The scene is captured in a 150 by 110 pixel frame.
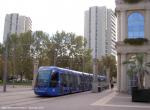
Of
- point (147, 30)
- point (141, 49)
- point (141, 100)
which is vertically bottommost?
point (141, 100)

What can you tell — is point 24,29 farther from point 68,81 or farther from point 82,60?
point 68,81

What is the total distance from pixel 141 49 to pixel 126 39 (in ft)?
8.34

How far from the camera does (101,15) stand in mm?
112375

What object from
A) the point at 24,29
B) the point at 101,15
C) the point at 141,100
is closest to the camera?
the point at 141,100

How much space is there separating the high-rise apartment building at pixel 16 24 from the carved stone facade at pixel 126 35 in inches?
1098

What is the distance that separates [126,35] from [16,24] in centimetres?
3543

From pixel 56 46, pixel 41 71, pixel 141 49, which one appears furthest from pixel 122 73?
pixel 56 46

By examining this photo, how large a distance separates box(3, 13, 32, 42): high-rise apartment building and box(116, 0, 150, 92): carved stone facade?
27.9 meters

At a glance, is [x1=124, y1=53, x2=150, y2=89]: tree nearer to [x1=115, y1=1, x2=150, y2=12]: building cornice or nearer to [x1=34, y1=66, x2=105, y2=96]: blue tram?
[x1=34, y1=66, x2=105, y2=96]: blue tram

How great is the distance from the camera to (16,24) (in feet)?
244

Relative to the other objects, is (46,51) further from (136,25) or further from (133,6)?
(133,6)

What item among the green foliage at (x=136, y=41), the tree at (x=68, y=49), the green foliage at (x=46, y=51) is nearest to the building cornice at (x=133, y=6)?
the green foliage at (x=136, y=41)

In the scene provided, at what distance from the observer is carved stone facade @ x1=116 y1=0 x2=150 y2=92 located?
45250mm

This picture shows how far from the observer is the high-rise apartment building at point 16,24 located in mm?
69812
